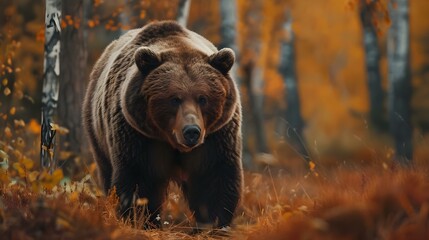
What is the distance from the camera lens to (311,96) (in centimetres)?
3716

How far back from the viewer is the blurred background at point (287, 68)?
9242 mm

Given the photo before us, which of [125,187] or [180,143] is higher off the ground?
[180,143]

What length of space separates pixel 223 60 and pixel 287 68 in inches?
658

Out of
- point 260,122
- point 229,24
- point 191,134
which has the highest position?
point 191,134

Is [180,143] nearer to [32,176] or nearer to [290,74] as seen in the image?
[32,176]

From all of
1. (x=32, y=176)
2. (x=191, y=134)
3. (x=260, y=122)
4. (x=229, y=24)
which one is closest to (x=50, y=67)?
(x=191, y=134)

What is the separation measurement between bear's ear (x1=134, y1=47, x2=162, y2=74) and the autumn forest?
3.24 ft

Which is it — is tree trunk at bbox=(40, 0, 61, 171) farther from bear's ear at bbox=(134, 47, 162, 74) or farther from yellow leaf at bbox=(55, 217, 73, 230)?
yellow leaf at bbox=(55, 217, 73, 230)

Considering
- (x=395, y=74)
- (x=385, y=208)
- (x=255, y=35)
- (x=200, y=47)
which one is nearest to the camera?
(x=385, y=208)

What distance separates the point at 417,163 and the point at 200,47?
7.18 feet

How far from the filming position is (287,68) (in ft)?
74.7

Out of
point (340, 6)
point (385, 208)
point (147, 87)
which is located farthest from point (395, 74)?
point (340, 6)

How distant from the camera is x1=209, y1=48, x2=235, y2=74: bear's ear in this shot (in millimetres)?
6195

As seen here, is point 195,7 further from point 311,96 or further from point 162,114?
point 162,114
